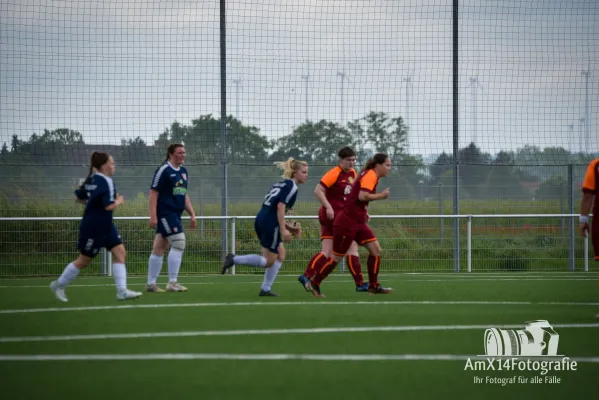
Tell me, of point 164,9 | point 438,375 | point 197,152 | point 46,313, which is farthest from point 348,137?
point 438,375

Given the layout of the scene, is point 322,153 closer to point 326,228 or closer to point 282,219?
point 326,228

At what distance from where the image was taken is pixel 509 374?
567 centimetres

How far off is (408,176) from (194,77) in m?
4.64

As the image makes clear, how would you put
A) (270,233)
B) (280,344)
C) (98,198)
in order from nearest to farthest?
(280,344) → (98,198) → (270,233)

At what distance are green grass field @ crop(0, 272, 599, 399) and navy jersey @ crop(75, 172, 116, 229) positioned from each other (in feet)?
3.01

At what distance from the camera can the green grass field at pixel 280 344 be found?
5297mm

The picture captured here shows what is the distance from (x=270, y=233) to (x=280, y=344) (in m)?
4.33

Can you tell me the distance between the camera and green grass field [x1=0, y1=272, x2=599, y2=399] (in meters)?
5.30

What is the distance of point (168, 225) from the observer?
12.1 metres

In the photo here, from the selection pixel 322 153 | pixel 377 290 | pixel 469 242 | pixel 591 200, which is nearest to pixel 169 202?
pixel 377 290

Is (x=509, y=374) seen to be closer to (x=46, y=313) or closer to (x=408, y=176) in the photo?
(x=46, y=313)

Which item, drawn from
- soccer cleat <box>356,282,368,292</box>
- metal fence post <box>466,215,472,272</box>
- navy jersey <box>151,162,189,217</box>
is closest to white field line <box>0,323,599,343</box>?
soccer cleat <box>356,282,368,292</box>

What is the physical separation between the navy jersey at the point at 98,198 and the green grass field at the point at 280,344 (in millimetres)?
916

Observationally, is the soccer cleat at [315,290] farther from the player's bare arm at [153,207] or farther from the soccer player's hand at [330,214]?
the player's bare arm at [153,207]
